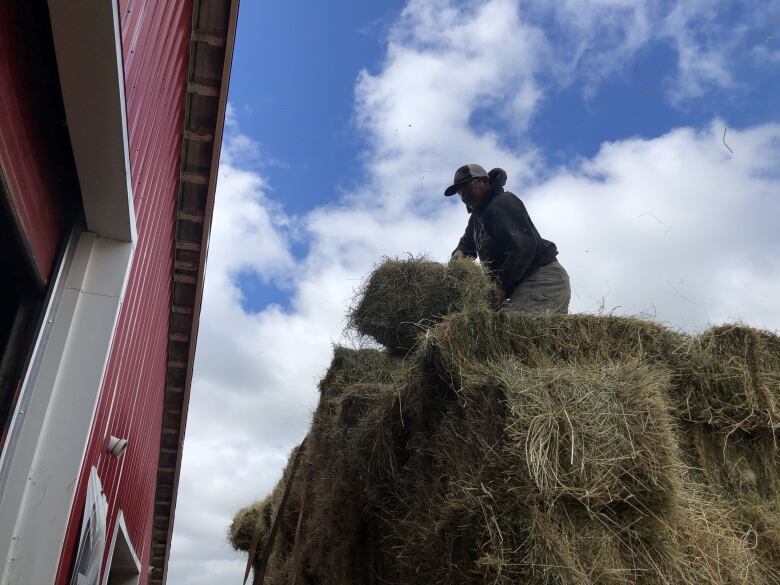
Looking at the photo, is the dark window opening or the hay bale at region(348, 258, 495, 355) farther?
the hay bale at region(348, 258, 495, 355)

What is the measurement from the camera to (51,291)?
354 cm

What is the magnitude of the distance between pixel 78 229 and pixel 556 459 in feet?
9.07

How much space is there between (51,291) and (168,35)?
1.92 m

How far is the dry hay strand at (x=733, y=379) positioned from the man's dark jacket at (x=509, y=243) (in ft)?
5.91

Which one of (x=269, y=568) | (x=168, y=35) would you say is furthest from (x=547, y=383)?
(x=269, y=568)

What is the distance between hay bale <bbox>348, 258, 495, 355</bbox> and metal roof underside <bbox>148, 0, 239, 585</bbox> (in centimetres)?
203

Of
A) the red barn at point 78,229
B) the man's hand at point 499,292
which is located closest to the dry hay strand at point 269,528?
the red barn at point 78,229

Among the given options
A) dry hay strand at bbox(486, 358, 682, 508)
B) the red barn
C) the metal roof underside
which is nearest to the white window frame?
the red barn

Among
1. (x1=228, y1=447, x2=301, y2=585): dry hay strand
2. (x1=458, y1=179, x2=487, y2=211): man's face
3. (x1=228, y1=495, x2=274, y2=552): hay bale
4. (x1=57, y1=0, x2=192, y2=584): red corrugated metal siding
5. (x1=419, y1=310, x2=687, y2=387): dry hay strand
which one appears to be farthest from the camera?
(x1=228, y1=495, x2=274, y2=552): hay bale

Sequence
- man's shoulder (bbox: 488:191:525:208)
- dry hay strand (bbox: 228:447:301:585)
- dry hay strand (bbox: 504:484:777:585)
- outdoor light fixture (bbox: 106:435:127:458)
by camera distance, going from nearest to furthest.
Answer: dry hay strand (bbox: 504:484:777:585), outdoor light fixture (bbox: 106:435:127:458), man's shoulder (bbox: 488:191:525:208), dry hay strand (bbox: 228:447:301:585)

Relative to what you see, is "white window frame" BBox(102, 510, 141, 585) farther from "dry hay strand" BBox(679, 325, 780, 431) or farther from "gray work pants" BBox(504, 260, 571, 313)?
"dry hay strand" BBox(679, 325, 780, 431)

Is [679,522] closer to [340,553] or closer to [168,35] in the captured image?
[340,553]

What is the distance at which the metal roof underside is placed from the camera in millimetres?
5523

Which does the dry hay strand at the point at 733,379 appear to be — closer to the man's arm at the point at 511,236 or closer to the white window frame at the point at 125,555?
the man's arm at the point at 511,236
